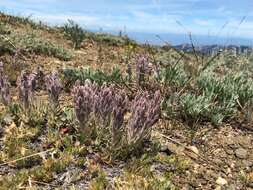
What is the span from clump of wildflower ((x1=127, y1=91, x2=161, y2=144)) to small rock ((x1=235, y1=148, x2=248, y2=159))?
5.38ft

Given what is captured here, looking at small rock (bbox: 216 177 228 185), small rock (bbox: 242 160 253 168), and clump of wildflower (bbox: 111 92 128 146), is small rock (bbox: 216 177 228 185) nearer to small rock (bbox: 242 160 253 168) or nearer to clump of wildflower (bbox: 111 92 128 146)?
small rock (bbox: 242 160 253 168)

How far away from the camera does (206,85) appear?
8.41 meters

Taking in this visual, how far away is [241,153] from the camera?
266 inches

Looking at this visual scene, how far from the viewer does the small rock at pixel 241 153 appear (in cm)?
670

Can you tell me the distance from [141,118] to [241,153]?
1.90 metres

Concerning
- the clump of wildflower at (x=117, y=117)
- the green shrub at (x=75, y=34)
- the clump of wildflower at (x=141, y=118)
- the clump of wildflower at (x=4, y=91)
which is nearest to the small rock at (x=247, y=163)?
the clump of wildflower at (x=141, y=118)

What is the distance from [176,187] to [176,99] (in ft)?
8.00

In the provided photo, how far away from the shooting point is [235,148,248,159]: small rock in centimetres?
670

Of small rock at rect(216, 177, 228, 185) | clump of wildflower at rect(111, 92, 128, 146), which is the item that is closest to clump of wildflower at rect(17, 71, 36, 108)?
clump of wildflower at rect(111, 92, 128, 146)

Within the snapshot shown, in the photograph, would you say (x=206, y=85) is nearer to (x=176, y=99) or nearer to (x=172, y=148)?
(x=176, y=99)

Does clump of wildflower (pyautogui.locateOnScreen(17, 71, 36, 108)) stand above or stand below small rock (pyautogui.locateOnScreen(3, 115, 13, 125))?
above

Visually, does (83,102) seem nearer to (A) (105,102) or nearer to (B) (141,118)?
(A) (105,102)

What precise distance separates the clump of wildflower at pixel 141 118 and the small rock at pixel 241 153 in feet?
5.38

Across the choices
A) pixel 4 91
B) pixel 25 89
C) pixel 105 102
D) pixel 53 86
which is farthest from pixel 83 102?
pixel 4 91
